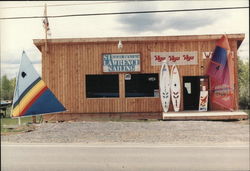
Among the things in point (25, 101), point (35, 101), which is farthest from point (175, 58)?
point (25, 101)

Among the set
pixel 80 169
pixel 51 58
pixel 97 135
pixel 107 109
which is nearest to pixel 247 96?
pixel 107 109

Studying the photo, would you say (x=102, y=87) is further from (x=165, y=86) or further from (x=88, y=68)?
(x=165, y=86)

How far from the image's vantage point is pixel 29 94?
1645cm

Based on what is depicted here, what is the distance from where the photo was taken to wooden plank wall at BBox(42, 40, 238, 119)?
1856 centimetres

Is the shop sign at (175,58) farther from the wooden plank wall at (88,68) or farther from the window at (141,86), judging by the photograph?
the window at (141,86)

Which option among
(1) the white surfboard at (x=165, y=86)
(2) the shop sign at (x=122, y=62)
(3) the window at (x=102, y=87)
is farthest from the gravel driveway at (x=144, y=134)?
(2) the shop sign at (x=122, y=62)

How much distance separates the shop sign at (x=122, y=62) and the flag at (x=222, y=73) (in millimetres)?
4179

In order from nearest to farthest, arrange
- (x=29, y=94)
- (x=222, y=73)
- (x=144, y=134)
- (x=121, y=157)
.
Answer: (x=121, y=157)
(x=144, y=134)
(x=29, y=94)
(x=222, y=73)

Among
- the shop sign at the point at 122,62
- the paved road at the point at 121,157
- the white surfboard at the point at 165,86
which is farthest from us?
the shop sign at the point at 122,62

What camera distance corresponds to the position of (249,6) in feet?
38.7

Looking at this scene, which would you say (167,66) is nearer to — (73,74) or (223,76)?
(223,76)

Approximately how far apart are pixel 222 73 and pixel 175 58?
2.76 m

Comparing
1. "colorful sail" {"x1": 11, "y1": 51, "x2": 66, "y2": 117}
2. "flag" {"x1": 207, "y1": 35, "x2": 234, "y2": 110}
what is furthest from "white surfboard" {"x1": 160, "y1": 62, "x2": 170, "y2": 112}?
"colorful sail" {"x1": 11, "y1": 51, "x2": 66, "y2": 117}

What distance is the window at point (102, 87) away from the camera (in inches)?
741
